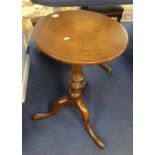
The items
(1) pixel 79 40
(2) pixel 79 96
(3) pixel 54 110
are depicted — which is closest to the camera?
(1) pixel 79 40

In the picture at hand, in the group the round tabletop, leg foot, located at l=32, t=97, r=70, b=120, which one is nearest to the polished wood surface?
leg foot, located at l=32, t=97, r=70, b=120

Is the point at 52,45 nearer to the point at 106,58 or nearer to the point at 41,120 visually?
the point at 106,58

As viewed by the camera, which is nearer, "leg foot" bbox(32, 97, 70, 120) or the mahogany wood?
the mahogany wood

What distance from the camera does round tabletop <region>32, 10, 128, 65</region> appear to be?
99cm

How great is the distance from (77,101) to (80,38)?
1.32ft

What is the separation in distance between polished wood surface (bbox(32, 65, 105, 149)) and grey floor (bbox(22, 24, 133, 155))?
40 millimetres

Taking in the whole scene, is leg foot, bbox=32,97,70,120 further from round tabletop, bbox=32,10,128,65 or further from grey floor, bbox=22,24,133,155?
round tabletop, bbox=32,10,128,65

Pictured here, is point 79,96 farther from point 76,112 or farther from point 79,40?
point 79,40

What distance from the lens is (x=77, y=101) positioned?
1312 mm

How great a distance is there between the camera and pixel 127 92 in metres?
1.63

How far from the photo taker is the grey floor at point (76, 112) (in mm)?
1304

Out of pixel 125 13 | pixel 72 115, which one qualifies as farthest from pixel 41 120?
pixel 125 13

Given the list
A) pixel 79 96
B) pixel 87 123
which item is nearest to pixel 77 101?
pixel 79 96
